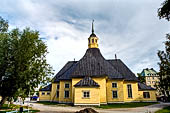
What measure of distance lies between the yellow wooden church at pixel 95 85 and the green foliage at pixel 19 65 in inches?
382

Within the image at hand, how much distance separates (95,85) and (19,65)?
45.3 feet

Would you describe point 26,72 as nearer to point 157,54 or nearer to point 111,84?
point 111,84

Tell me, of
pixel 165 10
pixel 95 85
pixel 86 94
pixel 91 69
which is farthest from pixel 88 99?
pixel 165 10

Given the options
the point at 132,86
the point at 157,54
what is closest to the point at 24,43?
the point at 157,54

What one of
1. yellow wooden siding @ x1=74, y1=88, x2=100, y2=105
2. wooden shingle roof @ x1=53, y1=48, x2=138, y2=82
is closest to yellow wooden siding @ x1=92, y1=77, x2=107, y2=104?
wooden shingle roof @ x1=53, y1=48, x2=138, y2=82

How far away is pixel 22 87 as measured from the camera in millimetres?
15078

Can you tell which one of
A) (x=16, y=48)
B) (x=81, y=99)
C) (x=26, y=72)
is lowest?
(x=81, y=99)

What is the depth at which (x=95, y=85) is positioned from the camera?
2356cm

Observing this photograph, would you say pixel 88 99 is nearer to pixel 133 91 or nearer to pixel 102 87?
pixel 102 87

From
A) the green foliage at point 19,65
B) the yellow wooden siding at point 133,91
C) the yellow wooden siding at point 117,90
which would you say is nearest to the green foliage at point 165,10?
the green foliage at point 19,65

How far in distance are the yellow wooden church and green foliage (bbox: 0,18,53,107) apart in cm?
970

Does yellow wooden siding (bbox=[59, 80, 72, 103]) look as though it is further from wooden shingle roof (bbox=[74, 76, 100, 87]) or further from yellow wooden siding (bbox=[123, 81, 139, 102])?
yellow wooden siding (bbox=[123, 81, 139, 102])

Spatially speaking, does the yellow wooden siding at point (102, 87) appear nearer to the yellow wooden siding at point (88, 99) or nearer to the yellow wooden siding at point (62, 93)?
the yellow wooden siding at point (88, 99)

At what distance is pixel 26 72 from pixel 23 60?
58.9 inches
